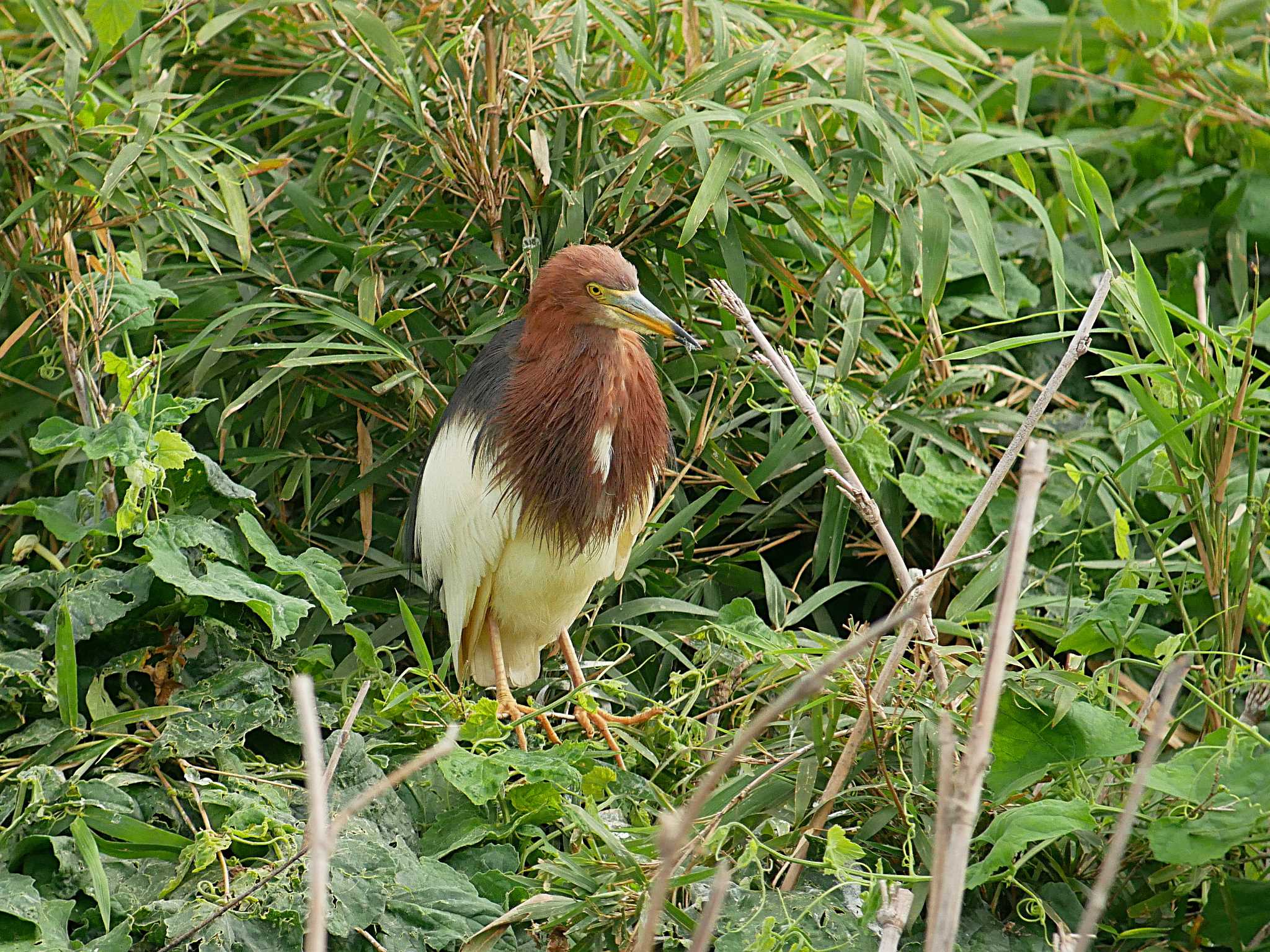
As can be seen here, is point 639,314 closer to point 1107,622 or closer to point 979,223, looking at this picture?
point 979,223

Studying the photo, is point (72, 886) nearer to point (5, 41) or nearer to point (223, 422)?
point (223, 422)

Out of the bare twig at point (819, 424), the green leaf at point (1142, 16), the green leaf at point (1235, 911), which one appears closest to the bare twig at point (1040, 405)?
the bare twig at point (819, 424)

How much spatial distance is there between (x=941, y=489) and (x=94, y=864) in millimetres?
1468

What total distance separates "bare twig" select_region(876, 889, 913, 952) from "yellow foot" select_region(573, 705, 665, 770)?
78cm

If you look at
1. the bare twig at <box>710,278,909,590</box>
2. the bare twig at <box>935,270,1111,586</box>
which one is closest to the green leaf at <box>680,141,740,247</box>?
the bare twig at <box>710,278,909,590</box>

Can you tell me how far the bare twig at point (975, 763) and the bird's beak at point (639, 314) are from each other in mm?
1056

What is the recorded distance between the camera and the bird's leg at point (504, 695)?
2.15 meters

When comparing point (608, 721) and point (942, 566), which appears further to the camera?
point (608, 721)

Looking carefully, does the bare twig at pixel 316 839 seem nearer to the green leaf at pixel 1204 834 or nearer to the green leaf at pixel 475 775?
the green leaf at pixel 475 775

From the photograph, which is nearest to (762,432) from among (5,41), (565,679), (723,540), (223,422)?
(723,540)

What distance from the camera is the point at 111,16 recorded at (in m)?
2.22

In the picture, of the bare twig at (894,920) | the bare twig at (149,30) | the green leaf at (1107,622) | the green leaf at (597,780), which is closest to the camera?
the bare twig at (894,920)

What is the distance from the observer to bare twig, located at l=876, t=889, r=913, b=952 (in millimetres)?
1159

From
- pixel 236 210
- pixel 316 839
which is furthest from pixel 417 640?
pixel 316 839
